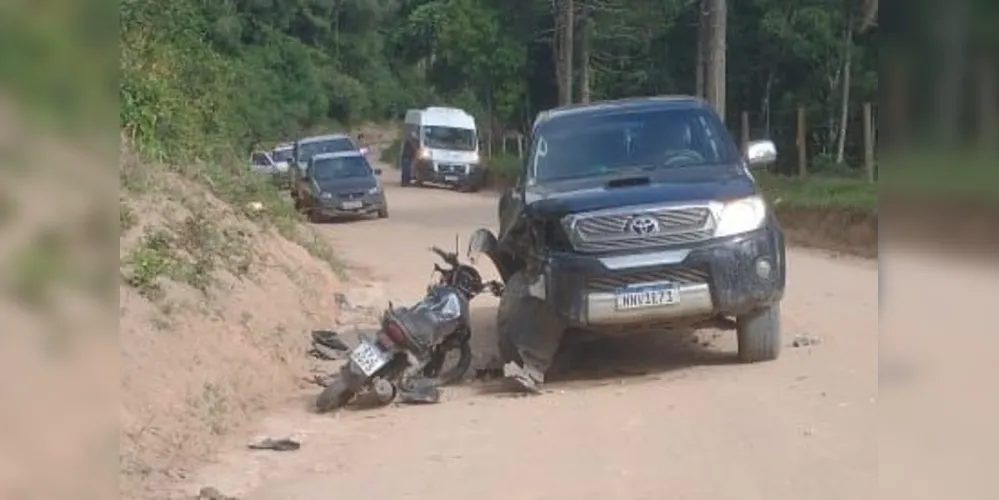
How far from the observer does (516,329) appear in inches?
358

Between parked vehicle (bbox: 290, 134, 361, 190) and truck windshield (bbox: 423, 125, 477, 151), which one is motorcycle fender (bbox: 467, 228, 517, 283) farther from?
truck windshield (bbox: 423, 125, 477, 151)

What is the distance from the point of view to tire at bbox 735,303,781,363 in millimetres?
8938

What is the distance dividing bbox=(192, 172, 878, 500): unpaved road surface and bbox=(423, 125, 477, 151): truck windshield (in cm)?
3013

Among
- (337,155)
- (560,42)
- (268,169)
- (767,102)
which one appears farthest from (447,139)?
(268,169)

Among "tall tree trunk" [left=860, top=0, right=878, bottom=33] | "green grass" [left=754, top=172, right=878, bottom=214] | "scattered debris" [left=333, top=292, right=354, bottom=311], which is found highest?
"tall tree trunk" [left=860, top=0, right=878, bottom=33]

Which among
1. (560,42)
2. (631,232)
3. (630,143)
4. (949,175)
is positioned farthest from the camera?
(560,42)

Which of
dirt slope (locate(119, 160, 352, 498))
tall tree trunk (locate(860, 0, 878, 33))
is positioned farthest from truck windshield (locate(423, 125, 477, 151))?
tall tree trunk (locate(860, 0, 878, 33))

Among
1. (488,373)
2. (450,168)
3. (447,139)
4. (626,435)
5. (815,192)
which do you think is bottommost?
(450,168)

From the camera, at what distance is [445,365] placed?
380 inches

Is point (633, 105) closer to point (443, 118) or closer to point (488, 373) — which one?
point (488, 373)

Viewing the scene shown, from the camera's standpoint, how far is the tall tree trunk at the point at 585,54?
38.3 meters

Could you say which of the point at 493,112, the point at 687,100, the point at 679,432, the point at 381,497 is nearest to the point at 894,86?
the point at 381,497

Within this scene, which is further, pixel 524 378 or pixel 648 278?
pixel 524 378

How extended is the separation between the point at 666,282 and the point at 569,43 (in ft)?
93.7
